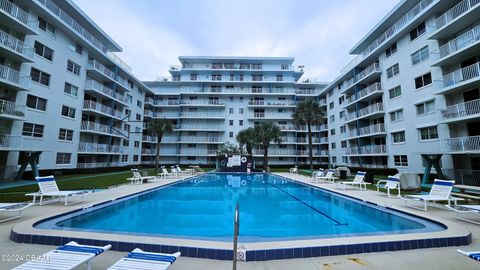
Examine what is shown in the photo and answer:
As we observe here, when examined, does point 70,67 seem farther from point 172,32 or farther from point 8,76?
point 172,32

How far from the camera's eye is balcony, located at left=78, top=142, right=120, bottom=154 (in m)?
26.0

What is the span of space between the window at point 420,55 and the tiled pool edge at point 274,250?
841 inches

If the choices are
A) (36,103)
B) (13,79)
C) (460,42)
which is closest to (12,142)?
(36,103)

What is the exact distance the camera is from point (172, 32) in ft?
81.5

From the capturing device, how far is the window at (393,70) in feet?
80.0

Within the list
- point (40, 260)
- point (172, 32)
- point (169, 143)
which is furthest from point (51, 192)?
point (169, 143)

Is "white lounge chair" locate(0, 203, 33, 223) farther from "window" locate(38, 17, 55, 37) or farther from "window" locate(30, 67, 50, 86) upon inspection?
"window" locate(38, 17, 55, 37)

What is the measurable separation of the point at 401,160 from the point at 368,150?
197 inches

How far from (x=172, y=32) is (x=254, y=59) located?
74.8 ft

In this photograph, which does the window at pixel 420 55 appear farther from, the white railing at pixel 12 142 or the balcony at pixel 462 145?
the white railing at pixel 12 142

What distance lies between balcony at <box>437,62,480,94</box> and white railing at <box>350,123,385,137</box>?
840 cm

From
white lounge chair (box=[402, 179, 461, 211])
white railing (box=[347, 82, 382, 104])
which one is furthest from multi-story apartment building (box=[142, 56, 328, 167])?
white lounge chair (box=[402, 179, 461, 211])

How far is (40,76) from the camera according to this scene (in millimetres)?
21047

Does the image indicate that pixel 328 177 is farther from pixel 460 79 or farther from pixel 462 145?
pixel 460 79
